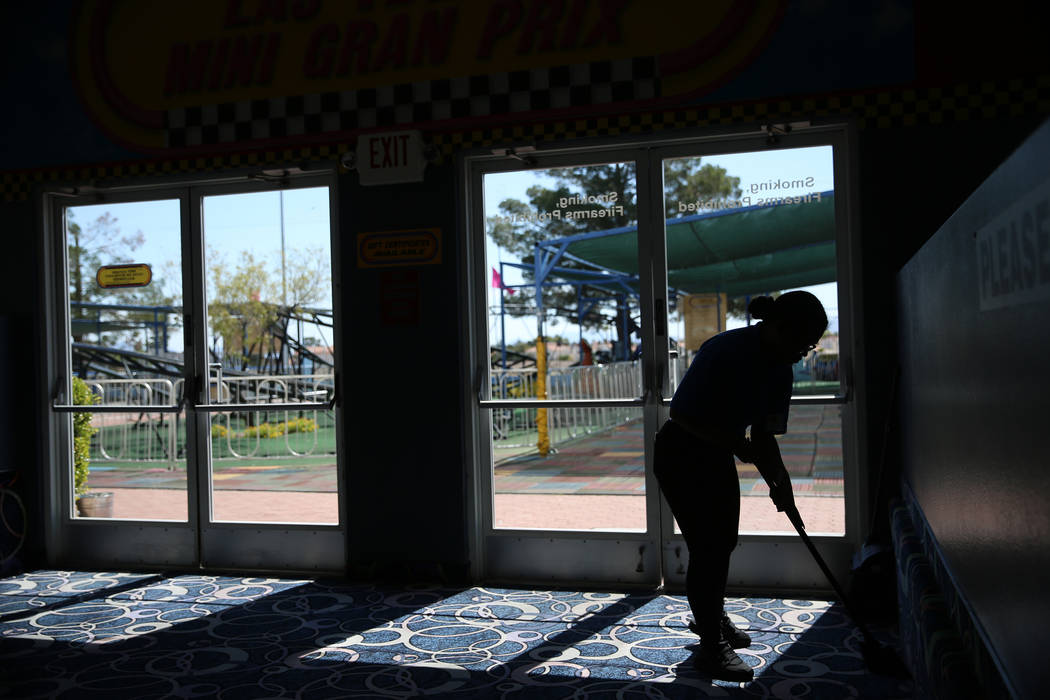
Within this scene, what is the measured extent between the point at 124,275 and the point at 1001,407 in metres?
5.17

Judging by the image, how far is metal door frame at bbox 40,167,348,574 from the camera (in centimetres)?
504

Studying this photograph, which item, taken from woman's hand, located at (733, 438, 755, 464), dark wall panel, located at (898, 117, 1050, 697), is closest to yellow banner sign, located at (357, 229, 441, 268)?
woman's hand, located at (733, 438, 755, 464)

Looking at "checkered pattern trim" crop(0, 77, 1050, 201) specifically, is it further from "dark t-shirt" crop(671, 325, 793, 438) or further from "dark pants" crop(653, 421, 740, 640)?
"dark pants" crop(653, 421, 740, 640)

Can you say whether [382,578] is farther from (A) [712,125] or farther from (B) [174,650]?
(A) [712,125]

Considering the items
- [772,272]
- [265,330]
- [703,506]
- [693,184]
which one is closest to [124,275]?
[265,330]

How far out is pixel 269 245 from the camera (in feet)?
17.1

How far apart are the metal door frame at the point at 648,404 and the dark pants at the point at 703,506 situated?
4.22 ft

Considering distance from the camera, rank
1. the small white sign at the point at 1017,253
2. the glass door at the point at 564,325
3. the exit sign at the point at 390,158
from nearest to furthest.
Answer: the small white sign at the point at 1017,253 → the glass door at the point at 564,325 → the exit sign at the point at 390,158

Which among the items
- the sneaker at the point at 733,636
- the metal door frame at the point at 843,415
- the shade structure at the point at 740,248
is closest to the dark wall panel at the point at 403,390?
the shade structure at the point at 740,248

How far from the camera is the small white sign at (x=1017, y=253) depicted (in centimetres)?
117

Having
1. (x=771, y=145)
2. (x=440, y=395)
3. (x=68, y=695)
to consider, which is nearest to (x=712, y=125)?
(x=771, y=145)

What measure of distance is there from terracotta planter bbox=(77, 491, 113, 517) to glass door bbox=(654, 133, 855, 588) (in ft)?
12.0

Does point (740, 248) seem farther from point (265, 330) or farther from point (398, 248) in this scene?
point (265, 330)

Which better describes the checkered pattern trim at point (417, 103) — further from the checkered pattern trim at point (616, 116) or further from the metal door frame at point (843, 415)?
the metal door frame at point (843, 415)
